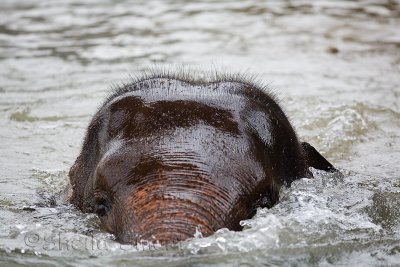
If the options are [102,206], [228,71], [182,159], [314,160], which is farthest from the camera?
[228,71]

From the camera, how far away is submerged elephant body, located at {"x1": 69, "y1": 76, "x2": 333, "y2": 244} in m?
4.22

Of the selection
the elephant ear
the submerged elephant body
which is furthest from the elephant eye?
the elephant ear

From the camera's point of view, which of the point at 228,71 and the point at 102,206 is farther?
the point at 228,71

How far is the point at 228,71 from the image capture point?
10312 mm

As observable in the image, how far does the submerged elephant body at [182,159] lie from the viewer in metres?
4.22

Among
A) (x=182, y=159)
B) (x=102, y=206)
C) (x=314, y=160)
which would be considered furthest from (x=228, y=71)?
(x=182, y=159)

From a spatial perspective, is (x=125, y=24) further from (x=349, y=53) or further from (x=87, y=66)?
(x=349, y=53)

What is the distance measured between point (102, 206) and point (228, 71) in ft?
18.7

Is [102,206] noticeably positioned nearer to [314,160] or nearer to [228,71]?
[314,160]

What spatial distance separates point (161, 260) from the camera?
416 cm

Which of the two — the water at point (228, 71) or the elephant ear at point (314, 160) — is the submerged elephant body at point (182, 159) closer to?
the water at point (228, 71)

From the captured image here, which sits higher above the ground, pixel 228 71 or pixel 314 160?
pixel 228 71

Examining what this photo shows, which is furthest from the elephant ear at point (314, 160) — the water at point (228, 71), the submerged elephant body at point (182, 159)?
the submerged elephant body at point (182, 159)

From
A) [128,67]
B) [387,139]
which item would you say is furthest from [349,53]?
[387,139]
